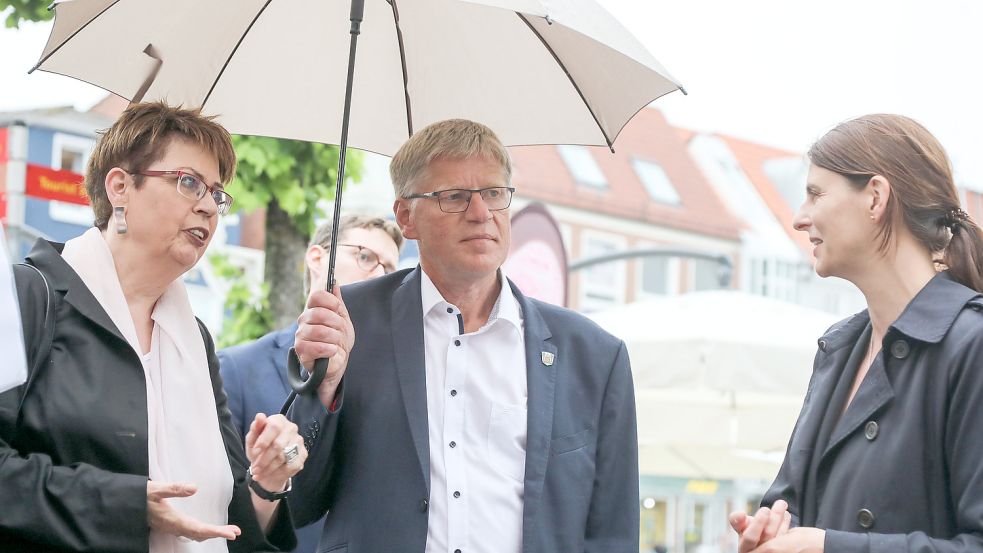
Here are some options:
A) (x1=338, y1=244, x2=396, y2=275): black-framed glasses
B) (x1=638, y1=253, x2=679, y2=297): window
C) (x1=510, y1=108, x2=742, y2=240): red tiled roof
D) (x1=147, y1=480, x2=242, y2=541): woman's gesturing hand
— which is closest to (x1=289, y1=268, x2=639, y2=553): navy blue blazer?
(x1=147, y1=480, x2=242, y2=541): woman's gesturing hand

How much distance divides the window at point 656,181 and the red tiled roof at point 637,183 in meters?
0.24

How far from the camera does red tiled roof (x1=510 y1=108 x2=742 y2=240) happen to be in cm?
4453

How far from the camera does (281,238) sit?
10.0 metres

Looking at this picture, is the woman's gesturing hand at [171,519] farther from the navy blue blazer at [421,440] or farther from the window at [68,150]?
the window at [68,150]

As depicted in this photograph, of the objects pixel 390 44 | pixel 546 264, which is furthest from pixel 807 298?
pixel 390 44

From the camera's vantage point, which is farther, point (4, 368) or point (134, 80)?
point (134, 80)

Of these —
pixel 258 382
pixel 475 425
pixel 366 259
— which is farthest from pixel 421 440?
pixel 366 259

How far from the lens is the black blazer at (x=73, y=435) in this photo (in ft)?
10.6

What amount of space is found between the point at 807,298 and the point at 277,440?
51.7m

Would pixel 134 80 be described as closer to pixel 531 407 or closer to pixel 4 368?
pixel 531 407

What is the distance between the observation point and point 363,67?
476 centimetres

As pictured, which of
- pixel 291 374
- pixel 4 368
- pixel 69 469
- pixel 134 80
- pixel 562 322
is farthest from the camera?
pixel 134 80

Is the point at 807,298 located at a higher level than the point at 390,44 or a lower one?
lower

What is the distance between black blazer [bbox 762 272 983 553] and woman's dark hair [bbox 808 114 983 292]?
4.1 inches
